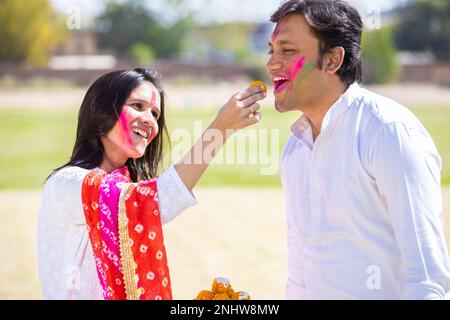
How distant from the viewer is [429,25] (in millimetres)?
52594

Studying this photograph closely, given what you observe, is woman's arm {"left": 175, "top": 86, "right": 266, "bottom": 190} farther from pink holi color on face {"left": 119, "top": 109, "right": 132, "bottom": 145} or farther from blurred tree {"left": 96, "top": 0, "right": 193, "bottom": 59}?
blurred tree {"left": 96, "top": 0, "right": 193, "bottom": 59}

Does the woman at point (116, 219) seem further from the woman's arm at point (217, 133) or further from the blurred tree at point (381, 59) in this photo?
the blurred tree at point (381, 59)

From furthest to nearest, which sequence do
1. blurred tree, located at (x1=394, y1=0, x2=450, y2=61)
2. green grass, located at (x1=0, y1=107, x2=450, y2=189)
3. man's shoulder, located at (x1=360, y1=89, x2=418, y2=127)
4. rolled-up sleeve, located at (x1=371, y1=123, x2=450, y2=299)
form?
1. blurred tree, located at (x1=394, y1=0, x2=450, y2=61)
2. green grass, located at (x1=0, y1=107, x2=450, y2=189)
3. man's shoulder, located at (x1=360, y1=89, x2=418, y2=127)
4. rolled-up sleeve, located at (x1=371, y1=123, x2=450, y2=299)

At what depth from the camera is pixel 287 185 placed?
2.94 meters

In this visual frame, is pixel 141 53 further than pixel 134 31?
No

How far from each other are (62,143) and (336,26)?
992 inches

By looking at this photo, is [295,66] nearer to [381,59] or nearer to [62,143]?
[62,143]

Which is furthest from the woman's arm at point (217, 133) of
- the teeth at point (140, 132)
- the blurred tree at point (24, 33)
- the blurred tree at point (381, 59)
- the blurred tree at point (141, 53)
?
the blurred tree at point (141, 53)

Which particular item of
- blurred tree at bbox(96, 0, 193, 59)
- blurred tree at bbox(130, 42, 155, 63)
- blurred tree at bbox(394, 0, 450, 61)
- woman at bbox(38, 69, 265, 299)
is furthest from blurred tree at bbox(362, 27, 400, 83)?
woman at bbox(38, 69, 265, 299)

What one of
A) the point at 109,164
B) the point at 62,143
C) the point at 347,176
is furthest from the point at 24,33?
the point at 347,176

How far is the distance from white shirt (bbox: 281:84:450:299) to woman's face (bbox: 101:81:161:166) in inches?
25.8

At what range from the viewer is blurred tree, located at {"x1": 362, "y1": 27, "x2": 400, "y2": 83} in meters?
52.2

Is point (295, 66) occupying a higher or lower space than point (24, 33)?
lower
